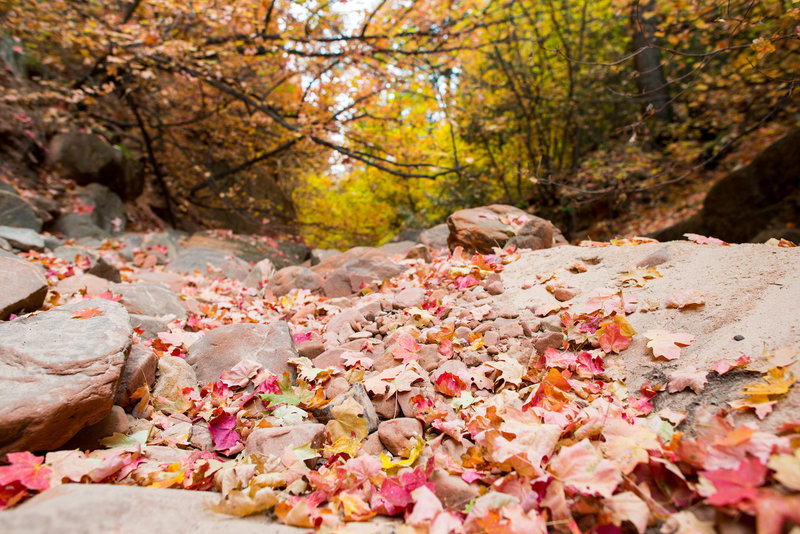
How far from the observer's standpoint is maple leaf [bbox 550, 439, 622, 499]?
117cm

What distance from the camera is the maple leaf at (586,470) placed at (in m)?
1.17

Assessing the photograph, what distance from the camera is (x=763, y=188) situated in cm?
579

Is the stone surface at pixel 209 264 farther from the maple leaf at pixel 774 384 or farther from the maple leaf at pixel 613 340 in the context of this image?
the maple leaf at pixel 774 384

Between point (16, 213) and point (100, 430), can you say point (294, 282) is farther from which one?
point (16, 213)

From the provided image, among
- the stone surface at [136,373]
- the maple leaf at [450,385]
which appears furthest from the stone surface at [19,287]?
the maple leaf at [450,385]

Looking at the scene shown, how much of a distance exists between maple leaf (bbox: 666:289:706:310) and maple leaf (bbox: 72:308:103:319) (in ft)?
10.3

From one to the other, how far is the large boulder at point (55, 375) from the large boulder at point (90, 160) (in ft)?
22.9

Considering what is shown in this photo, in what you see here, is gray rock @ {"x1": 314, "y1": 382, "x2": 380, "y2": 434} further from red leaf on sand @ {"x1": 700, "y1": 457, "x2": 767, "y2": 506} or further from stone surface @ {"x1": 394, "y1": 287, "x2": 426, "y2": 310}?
red leaf on sand @ {"x1": 700, "y1": 457, "x2": 767, "y2": 506}

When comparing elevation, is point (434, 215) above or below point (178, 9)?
below

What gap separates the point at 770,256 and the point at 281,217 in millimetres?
10363

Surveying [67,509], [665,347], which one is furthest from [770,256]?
A: [67,509]

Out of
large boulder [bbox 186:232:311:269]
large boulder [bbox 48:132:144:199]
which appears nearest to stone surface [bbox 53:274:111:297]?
large boulder [bbox 186:232:311:269]

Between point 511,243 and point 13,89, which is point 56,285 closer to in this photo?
point 511,243

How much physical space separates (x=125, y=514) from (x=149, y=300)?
2.60 metres
